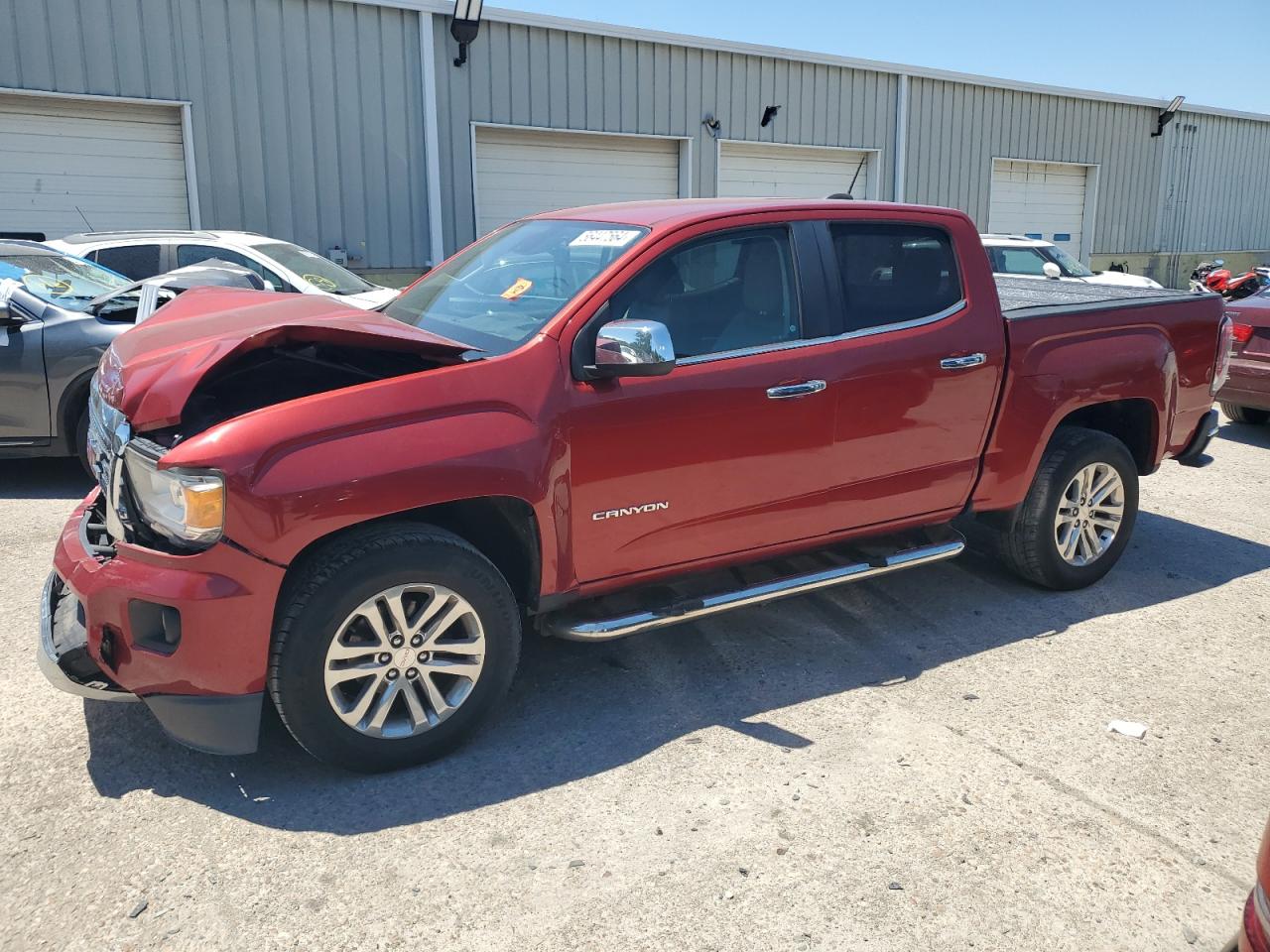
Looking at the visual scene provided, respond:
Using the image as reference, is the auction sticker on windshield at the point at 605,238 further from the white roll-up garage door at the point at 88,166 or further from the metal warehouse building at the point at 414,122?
the white roll-up garage door at the point at 88,166

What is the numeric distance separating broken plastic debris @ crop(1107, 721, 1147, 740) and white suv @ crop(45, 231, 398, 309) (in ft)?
23.8

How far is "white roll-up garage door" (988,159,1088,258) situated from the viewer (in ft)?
70.1

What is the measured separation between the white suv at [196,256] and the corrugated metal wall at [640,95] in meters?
5.03

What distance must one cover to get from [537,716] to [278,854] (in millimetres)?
1082

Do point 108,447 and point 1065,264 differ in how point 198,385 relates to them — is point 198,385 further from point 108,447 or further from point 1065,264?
point 1065,264

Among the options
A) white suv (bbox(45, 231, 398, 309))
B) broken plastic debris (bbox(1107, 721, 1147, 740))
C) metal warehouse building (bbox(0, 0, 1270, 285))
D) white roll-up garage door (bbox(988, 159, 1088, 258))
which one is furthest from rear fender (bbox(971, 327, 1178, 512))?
white roll-up garage door (bbox(988, 159, 1088, 258))

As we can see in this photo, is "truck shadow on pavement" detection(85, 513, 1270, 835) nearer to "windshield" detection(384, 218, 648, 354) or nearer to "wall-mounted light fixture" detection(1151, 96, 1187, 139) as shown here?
"windshield" detection(384, 218, 648, 354)

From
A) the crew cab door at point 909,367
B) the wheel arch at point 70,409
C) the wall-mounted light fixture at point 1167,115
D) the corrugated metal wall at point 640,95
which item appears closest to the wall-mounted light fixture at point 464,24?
the corrugated metal wall at point 640,95

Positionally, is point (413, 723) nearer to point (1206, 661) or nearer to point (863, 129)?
point (1206, 661)

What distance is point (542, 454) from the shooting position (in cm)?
335

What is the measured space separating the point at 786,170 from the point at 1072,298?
45.7ft

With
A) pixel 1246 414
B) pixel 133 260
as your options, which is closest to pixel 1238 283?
pixel 1246 414

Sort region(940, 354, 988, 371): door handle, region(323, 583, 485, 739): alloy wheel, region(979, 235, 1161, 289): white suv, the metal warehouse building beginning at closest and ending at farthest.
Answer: region(323, 583, 485, 739): alloy wheel < region(940, 354, 988, 371): door handle < the metal warehouse building < region(979, 235, 1161, 289): white suv

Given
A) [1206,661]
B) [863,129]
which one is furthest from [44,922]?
[863,129]
